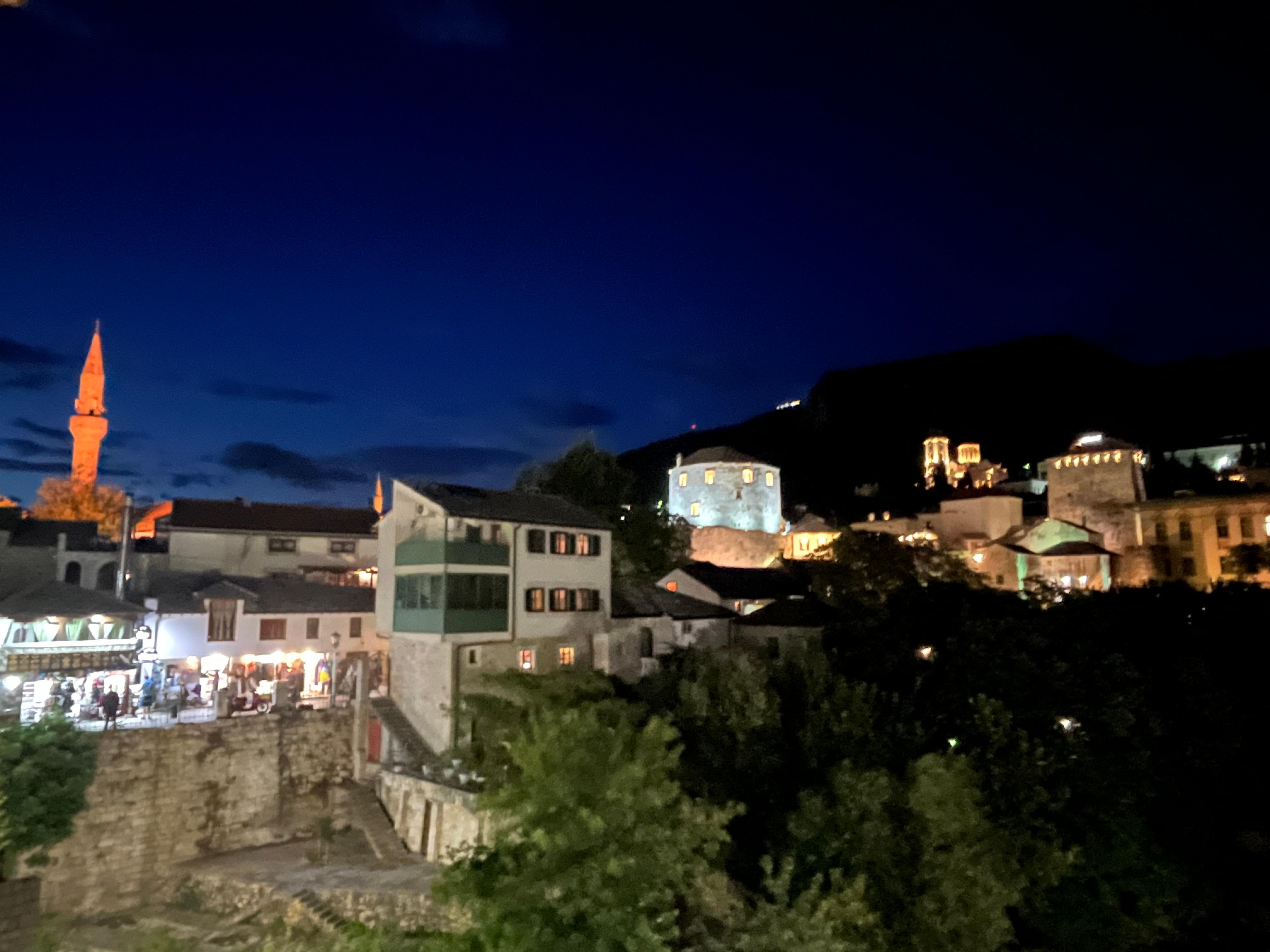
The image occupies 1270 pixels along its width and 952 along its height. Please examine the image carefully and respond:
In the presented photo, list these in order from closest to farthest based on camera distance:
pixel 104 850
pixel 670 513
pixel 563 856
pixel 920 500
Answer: pixel 563 856 → pixel 104 850 → pixel 670 513 → pixel 920 500

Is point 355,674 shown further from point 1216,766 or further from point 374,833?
point 1216,766

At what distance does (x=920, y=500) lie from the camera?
76.4 m

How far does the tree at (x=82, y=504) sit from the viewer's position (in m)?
54.1

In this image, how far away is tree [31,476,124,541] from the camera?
177 ft

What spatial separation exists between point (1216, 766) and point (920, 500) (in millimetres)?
53313

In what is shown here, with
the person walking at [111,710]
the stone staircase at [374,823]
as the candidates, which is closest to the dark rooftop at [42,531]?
the person walking at [111,710]

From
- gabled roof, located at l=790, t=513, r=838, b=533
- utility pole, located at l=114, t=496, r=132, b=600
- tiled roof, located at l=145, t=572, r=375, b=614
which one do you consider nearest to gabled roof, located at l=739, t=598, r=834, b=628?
tiled roof, located at l=145, t=572, r=375, b=614

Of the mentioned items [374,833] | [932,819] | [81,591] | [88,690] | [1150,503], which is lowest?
[374,833]

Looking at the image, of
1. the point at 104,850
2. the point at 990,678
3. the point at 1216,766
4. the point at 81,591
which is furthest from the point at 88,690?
the point at 1216,766

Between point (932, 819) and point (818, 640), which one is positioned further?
point (818, 640)

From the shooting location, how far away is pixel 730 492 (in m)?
66.2

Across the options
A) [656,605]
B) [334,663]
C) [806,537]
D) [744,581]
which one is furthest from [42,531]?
[806,537]

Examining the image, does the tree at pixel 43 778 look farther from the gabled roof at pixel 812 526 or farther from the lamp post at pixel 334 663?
the gabled roof at pixel 812 526

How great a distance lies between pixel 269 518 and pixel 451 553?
1794 cm
